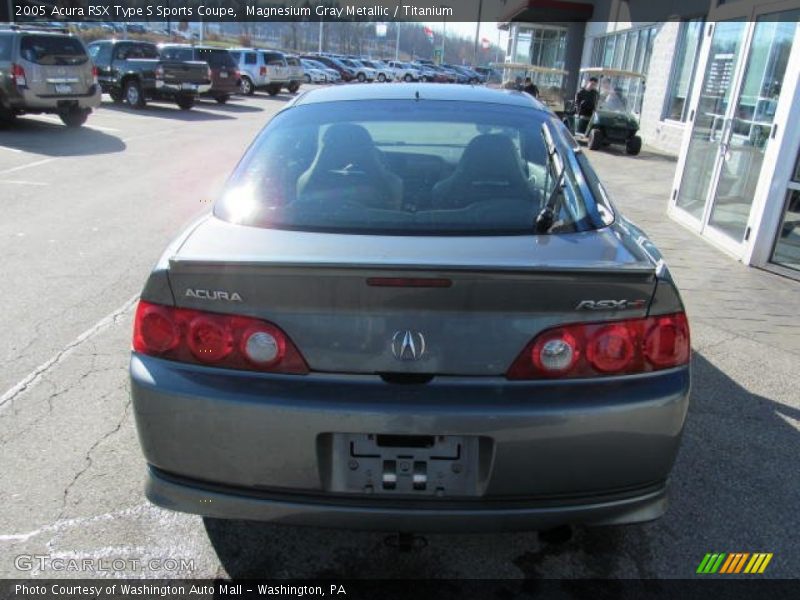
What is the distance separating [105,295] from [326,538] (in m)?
3.29

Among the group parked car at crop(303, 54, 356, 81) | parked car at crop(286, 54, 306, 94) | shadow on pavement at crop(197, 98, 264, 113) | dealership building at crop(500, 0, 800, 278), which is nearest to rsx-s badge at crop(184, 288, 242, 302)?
dealership building at crop(500, 0, 800, 278)

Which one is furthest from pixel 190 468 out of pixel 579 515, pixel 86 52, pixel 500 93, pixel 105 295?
pixel 86 52

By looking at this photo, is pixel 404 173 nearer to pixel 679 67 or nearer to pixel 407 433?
pixel 407 433

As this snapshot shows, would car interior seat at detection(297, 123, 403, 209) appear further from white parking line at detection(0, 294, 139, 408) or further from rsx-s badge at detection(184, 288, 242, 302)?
white parking line at detection(0, 294, 139, 408)

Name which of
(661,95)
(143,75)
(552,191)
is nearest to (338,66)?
(143,75)

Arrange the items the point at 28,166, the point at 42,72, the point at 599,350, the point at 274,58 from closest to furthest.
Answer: the point at 599,350 < the point at 28,166 < the point at 42,72 < the point at 274,58

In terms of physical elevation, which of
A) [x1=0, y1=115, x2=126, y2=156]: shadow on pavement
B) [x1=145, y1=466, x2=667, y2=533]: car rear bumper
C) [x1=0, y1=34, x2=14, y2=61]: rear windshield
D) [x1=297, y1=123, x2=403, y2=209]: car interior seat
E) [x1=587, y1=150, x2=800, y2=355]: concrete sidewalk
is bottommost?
[x1=0, y1=115, x2=126, y2=156]: shadow on pavement

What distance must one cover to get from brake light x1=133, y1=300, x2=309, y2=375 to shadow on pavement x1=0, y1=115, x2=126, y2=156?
1085 centimetres

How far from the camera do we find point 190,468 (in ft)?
6.88

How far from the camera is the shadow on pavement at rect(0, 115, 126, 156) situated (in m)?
11.9

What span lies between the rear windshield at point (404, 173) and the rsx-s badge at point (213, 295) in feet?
1.47

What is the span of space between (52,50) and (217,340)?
46.2ft

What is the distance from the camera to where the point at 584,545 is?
2621 millimetres

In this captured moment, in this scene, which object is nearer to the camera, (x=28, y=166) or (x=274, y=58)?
(x=28, y=166)
